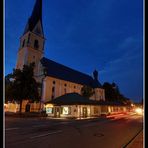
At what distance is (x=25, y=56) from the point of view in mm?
34812

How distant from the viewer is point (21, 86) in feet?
79.8

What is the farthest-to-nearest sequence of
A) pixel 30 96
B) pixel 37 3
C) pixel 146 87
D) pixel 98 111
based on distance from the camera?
pixel 37 3, pixel 98 111, pixel 30 96, pixel 146 87

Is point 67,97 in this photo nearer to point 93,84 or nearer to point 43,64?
point 43,64

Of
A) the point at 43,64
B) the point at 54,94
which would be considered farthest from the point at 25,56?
the point at 54,94

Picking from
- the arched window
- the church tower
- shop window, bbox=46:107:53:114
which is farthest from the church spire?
shop window, bbox=46:107:53:114

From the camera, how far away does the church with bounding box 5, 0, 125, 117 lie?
2761cm

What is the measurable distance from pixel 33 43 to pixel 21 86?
1564 cm

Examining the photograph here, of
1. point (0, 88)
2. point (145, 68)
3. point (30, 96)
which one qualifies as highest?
point (145, 68)

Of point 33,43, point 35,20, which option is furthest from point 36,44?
point 35,20

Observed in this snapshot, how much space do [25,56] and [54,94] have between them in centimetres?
1033

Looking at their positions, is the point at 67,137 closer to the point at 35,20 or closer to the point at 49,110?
the point at 49,110

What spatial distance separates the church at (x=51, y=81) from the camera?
27.6 m

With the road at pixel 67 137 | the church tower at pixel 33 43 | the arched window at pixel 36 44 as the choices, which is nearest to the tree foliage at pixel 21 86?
the church tower at pixel 33 43

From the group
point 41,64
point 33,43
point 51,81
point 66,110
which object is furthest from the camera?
point 33,43
